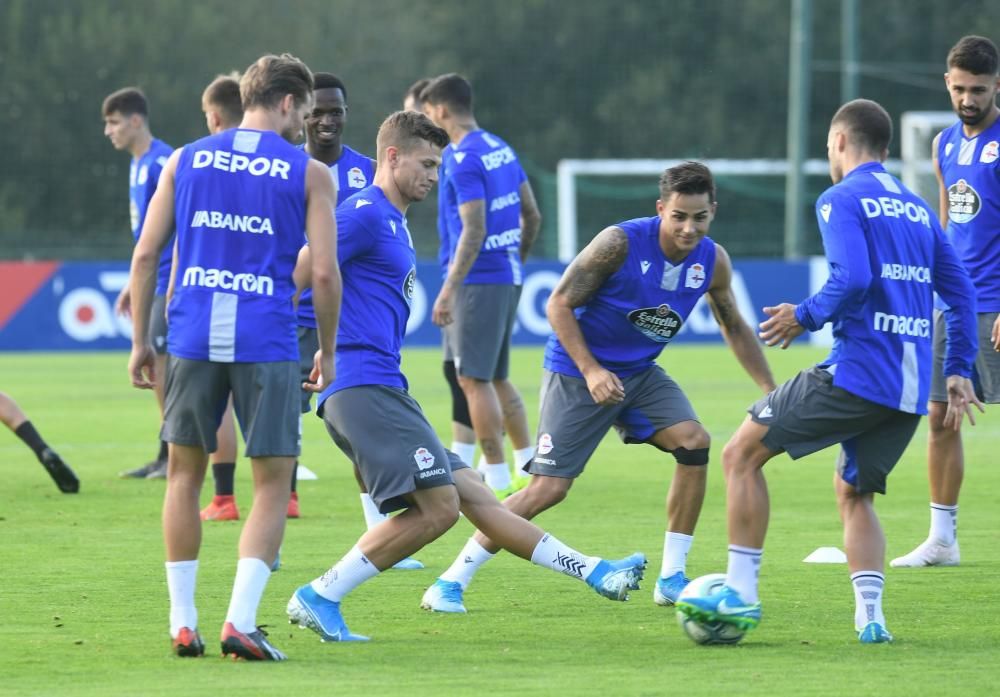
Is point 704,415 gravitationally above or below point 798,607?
below

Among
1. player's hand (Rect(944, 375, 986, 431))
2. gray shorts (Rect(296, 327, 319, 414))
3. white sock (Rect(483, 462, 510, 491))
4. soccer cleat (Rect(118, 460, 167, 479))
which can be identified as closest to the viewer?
player's hand (Rect(944, 375, 986, 431))

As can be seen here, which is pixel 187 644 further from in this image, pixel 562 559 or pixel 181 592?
pixel 562 559

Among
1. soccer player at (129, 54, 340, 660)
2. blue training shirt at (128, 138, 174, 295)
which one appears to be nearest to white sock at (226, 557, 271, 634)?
soccer player at (129, 54, 340, 660)

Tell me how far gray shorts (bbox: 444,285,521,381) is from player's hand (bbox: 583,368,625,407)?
12.9 feet

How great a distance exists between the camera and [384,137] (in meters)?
6.70

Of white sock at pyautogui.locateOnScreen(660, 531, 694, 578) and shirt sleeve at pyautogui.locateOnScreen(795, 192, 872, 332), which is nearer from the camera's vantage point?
shirt sleeve at pyautogui.locateOnScreen(795, 192, 872, 332)

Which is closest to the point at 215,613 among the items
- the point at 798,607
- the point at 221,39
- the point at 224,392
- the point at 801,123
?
the point at 224,392

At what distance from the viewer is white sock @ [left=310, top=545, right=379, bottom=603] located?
653 cm

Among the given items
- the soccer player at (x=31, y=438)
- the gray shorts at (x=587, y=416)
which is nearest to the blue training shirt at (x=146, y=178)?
Answer: the soccer player at (x=31, y=438)

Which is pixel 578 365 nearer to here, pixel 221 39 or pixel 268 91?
pixel 268 91

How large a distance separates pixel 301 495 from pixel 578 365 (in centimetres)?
420

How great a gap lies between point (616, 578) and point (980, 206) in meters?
3.16

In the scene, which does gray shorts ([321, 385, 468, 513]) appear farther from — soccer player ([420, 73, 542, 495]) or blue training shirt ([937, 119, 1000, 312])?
soccer player ([420, 73, 542, 495])

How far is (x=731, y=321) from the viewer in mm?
7426
